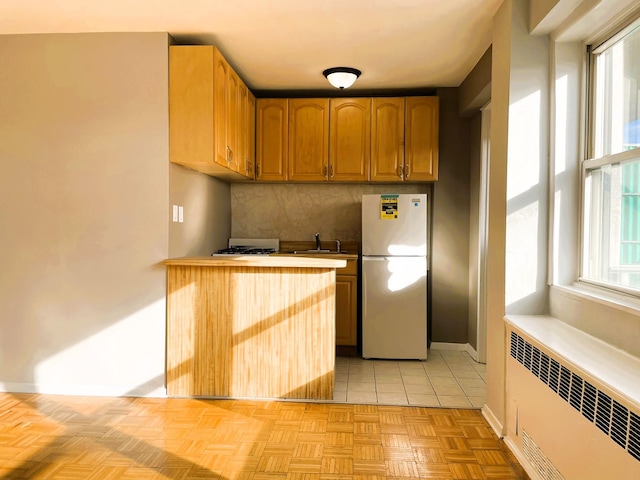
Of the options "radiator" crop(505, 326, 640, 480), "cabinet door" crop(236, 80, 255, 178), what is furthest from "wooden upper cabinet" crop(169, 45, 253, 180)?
"radiator" crop(505, 326, 640, 480)

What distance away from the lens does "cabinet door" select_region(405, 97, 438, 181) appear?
439cm

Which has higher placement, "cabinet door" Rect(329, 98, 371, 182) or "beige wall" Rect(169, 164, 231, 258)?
"cabinet door" Rect(329, 98, 371, 182)

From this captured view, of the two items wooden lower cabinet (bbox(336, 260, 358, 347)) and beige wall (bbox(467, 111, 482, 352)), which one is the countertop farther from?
beige wall (bbox(467, 111, 482, 352))

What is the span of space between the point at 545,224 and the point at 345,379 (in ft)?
6.12

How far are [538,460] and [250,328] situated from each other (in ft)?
5.89

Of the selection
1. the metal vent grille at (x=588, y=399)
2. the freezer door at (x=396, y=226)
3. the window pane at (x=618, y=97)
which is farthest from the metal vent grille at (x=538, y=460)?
the freezer door at (x=396, y=226)

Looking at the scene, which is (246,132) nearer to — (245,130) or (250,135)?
(245,130)

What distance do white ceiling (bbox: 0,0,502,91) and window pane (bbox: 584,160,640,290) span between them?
124 centimetres

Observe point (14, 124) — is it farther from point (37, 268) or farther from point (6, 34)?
point (37, 268)

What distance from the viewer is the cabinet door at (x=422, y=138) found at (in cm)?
439

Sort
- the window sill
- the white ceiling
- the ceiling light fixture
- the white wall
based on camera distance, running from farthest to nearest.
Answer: the ceiling light fixture
the white wall
the white ceiling
the window sill

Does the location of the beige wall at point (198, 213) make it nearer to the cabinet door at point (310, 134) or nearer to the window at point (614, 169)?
the cabinet door at point (310, 134)

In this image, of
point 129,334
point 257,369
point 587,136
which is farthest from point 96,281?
point 587,136

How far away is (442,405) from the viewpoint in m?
3.13
